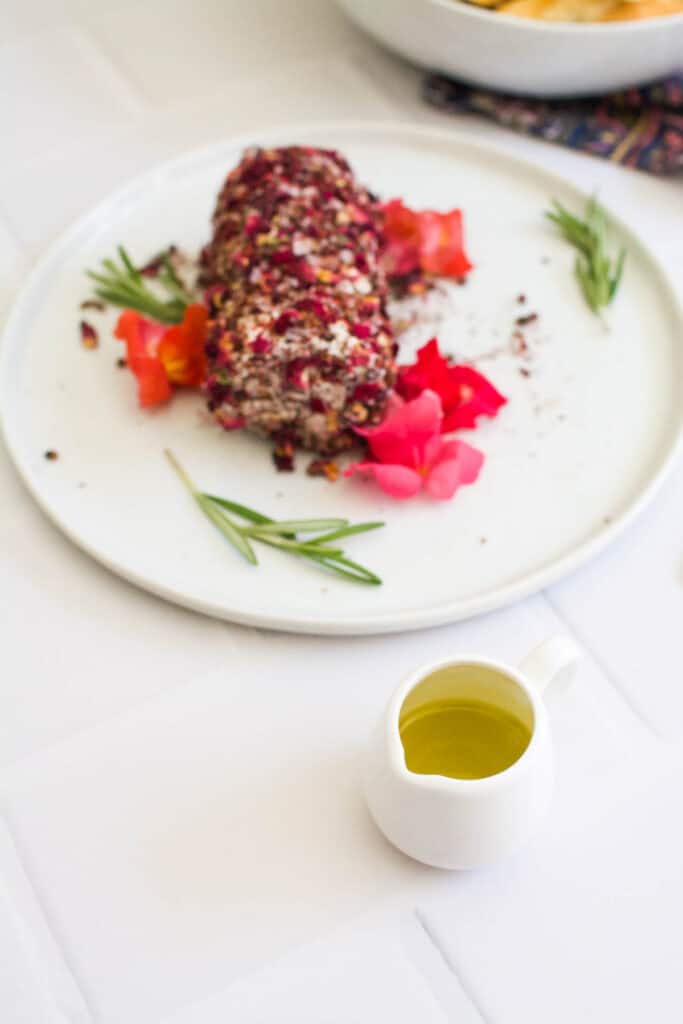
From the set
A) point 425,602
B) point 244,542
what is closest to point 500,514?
point 425,602

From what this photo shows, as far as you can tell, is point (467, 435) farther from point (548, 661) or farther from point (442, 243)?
point (548, 661)

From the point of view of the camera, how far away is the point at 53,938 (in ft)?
3.04

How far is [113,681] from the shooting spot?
1079 millimetres

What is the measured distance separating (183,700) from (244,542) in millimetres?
160

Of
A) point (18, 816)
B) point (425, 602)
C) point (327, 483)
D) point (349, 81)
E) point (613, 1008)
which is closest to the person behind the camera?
point (613, 1008)

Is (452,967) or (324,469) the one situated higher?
(324,469)

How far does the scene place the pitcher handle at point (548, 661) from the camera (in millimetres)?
931

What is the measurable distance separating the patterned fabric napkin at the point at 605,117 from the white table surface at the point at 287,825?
54 cm

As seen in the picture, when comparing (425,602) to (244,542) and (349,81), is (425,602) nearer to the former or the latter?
(244,542)

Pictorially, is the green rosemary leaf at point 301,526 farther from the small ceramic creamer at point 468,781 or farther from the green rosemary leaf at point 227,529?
the small ceramic creamer at point 468,781

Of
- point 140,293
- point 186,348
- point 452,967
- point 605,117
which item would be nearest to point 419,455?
point 186,348

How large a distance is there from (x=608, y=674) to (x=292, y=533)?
0.31m

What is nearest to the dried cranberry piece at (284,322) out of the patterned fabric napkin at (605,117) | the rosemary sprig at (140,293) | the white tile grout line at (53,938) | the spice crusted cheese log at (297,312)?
the spice crusted cheese log at (297,312)

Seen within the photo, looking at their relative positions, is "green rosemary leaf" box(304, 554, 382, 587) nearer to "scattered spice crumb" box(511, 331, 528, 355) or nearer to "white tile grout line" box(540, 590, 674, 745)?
"white tile grout line" box(540, 590, 674, 745)
